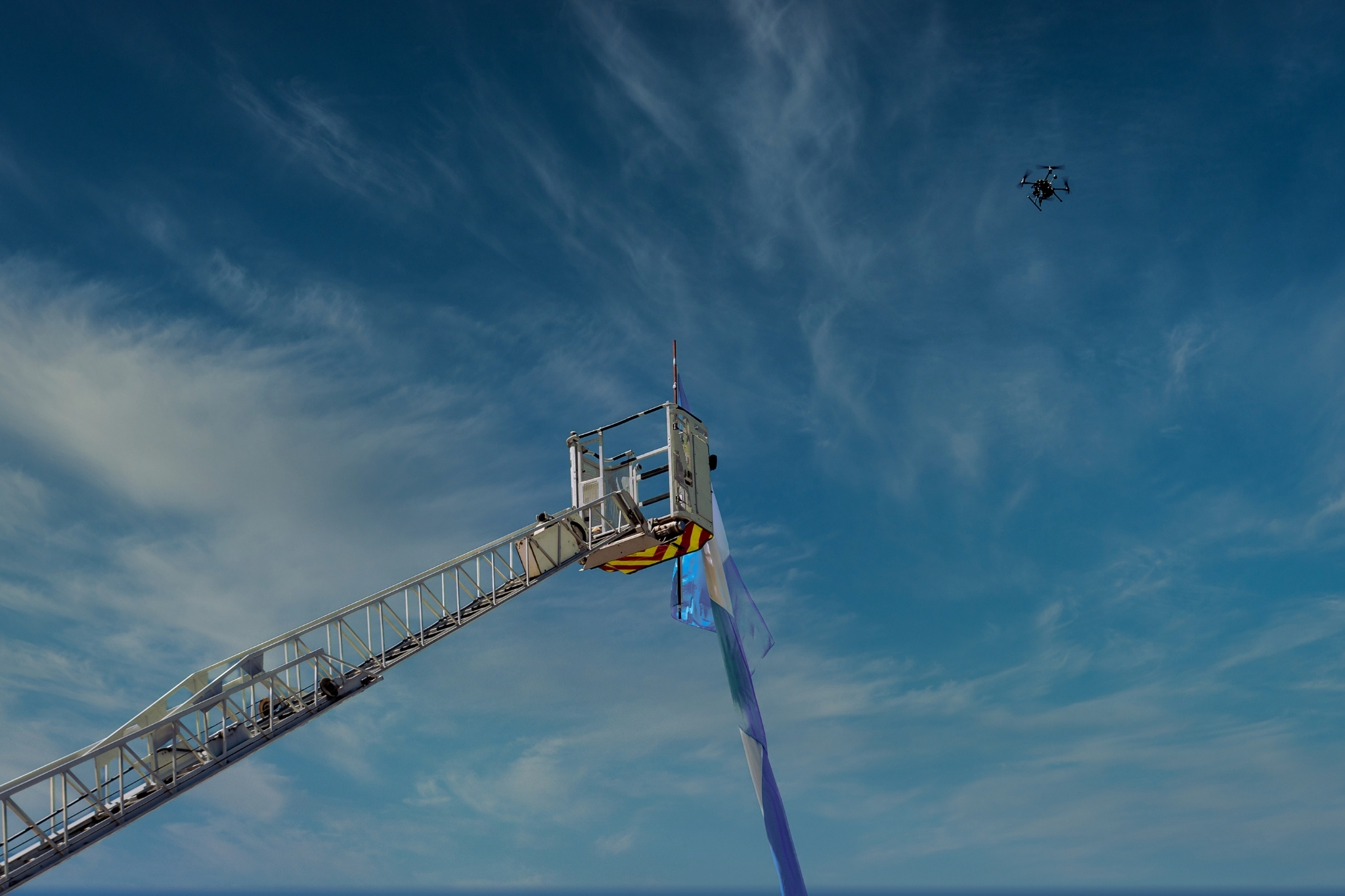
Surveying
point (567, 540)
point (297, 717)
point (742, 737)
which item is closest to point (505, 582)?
point (567, 540)

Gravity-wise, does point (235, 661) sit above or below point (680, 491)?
below

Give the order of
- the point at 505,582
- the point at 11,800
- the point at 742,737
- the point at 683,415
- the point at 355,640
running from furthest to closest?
1. the point at 742,737
2. the point at 683,415
3. the point at 505,582
4. the point at 355,640
5. the point at 11,800

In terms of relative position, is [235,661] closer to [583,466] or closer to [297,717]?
[297,717]

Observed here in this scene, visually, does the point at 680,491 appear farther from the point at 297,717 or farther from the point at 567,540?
the point at 297,717

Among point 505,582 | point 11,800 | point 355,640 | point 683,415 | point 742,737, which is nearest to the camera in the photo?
point 11,800

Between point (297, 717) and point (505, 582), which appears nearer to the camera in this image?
point (297, 717)

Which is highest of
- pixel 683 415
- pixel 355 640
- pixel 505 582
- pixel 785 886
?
pixel 683 415
